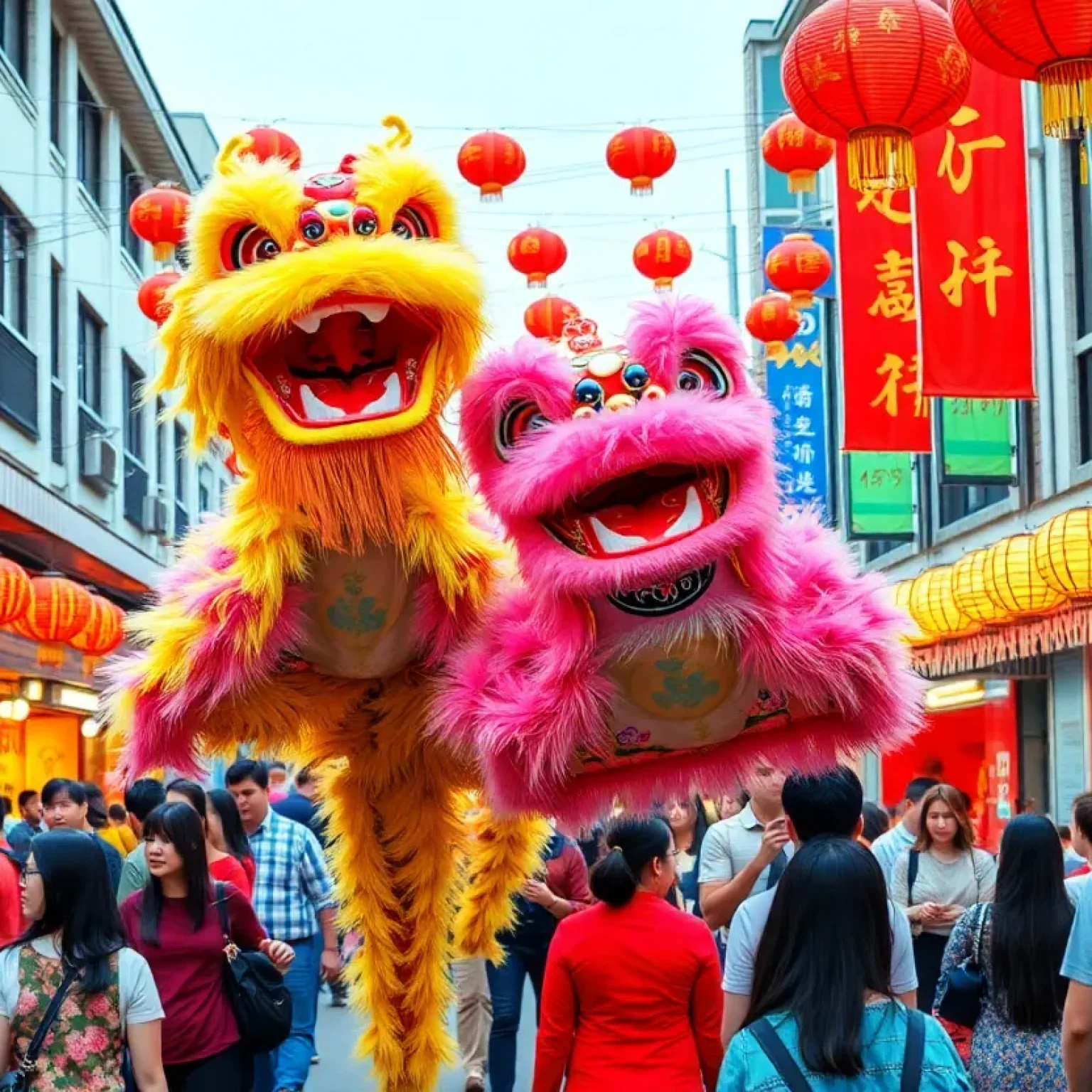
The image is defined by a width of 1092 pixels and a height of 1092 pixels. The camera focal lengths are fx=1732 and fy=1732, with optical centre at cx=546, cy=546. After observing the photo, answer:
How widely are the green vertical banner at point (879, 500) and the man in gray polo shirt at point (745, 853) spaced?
12.7m

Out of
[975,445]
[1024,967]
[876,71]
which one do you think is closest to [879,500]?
[975,445]

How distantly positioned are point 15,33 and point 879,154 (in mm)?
12013

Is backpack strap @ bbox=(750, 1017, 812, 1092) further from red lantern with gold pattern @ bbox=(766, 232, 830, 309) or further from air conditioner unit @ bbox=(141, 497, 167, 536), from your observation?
air conditioner unit @ bbox=(141, 497, 167, 536)

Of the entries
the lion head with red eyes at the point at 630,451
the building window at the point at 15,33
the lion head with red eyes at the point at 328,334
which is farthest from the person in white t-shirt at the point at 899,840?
the building window at the point at 15,33

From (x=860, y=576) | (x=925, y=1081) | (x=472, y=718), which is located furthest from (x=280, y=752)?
(x=925, y=1081)

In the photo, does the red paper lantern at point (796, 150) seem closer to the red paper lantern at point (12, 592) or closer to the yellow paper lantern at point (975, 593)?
the yellow paper lantern at point (975, 593)

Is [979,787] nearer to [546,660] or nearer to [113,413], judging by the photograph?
[113,413]

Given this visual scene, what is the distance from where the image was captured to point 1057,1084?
477cm

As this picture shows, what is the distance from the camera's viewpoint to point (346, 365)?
3.98 meters

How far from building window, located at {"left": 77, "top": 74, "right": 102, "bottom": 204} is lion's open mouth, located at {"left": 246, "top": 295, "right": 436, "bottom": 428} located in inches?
676

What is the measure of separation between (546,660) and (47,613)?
407 inches

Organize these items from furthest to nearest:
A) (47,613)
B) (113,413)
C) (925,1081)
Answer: (113,413)
(47,613)
(925,1081)

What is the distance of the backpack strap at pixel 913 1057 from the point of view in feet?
9.64

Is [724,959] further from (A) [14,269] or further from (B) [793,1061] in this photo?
(A) [14,269]
